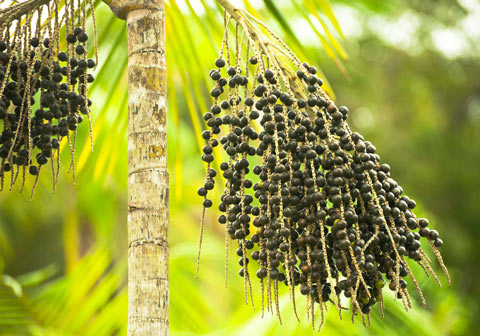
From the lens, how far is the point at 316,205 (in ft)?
3.78

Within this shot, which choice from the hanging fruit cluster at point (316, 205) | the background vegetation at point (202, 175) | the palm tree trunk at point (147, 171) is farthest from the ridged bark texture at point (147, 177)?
the background vegetation at point (202, 175)

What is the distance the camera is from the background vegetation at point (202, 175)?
1.94m

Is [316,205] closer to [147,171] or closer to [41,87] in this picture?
[147,171]

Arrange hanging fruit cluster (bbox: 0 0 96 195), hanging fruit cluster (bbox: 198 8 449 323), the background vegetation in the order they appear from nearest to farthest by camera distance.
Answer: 1. hanging fruit cluster (bbox: 198 8 449 323)
2. hanging fruit cluster (bbox: 0 0 96 195)
3. the background vegetation

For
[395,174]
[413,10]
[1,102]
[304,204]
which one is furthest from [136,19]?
[413,10]

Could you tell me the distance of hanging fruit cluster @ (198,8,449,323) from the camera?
113cm

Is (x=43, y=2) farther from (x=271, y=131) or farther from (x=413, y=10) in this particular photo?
(x=413, y=10)

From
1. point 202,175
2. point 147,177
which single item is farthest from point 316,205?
point 202,175

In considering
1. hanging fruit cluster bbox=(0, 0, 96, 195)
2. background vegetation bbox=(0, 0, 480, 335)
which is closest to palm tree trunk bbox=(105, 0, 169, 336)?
hanging fruit cluster bbox=(0, 0, 96, 195)

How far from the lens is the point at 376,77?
11.0m

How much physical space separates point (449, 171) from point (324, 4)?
8.21m

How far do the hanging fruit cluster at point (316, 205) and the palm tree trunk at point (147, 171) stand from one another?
11 centimetres

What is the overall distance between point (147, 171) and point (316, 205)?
0.35 meters

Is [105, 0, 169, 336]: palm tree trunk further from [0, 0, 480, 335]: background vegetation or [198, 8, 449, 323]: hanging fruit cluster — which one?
[0, 0, 480, 335]: background vegetation
